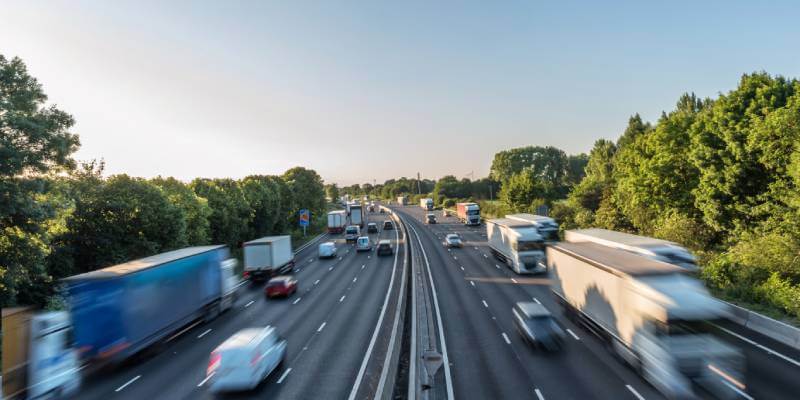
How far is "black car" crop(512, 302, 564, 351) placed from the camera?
16.8m

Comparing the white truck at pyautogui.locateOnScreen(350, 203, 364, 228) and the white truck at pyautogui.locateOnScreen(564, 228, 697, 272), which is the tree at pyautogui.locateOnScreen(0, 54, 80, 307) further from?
the white truck at pyautogui.locateOnScreen(350, 203, 364, 228)

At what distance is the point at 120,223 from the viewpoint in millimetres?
31594

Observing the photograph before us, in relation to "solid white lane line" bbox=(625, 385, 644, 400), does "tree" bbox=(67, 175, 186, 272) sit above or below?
above

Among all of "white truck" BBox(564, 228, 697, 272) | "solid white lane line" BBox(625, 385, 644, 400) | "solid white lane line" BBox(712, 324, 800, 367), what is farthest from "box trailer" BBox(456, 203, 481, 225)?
"solid white lane line" BBox(625, 385, 644, 400)

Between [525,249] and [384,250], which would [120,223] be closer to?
[384,250]

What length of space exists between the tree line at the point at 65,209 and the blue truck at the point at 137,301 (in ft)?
27.3

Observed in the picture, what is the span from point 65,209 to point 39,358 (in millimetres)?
14701

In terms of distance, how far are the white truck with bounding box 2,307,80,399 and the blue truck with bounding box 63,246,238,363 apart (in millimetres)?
697

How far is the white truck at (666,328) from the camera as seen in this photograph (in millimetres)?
11516

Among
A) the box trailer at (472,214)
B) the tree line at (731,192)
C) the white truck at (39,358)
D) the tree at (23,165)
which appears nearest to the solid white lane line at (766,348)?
the tree line at (731,192)

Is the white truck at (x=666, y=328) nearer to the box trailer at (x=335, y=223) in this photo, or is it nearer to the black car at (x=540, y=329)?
the black car at (x=540, y=329)

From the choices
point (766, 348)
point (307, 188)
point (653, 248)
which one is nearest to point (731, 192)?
point (653, 248)

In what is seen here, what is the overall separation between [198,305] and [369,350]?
420 inches

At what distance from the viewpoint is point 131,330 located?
54.4ft
